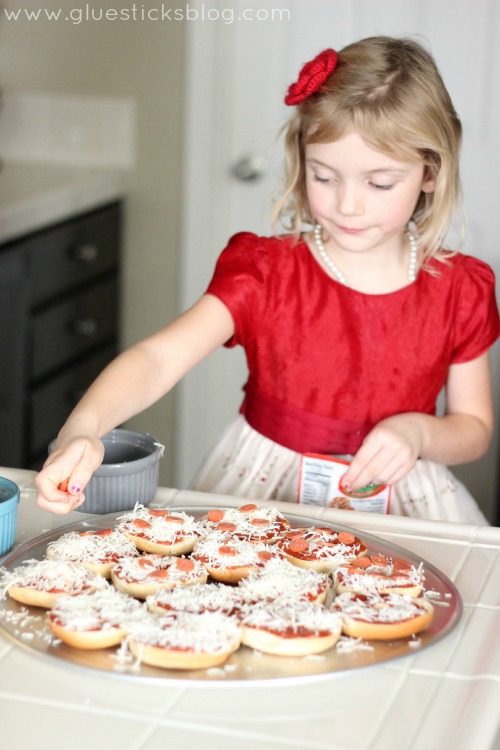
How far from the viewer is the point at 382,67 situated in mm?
1583

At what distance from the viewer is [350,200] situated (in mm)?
1510

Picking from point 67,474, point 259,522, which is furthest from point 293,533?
point 67,474

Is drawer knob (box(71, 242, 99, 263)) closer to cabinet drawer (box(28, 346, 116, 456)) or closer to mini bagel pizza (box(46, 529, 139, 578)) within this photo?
cabinet drawer (box(28, 346, 116, 456))

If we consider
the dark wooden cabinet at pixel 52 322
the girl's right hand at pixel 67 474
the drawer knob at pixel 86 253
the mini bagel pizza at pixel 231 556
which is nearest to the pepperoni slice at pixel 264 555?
the mini bagel pizza at pixel 231 556

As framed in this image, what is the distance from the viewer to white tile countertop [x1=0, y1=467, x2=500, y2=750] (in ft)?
2.63

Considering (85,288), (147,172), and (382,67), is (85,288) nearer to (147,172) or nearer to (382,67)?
(147,172)

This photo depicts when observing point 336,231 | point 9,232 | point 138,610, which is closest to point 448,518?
point 336,231

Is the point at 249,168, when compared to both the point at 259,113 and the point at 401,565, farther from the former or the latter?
the point at 401,565

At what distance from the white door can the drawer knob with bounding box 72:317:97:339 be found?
27cm

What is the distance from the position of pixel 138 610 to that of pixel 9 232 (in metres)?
1.77

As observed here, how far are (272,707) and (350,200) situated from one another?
2.76 feet

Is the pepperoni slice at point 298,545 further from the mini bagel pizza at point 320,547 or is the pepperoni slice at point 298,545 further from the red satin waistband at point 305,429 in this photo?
the red satin waistband at point 305,429

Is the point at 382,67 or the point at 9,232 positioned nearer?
the point at 382,67

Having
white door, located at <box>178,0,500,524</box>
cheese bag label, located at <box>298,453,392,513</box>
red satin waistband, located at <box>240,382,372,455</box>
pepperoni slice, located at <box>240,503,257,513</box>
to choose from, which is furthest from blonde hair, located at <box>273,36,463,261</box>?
white door, located at <box>178,0,500,524</box>
